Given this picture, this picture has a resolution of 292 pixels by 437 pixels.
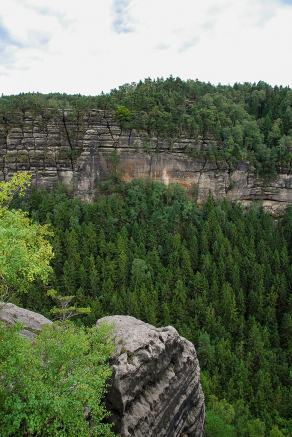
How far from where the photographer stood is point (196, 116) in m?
93.2

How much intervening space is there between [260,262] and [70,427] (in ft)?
216

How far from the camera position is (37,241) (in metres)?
17.3

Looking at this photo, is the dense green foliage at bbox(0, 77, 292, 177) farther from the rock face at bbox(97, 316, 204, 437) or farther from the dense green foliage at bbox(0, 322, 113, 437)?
the dense green foliage at bbox(0, 322, 113, 437)

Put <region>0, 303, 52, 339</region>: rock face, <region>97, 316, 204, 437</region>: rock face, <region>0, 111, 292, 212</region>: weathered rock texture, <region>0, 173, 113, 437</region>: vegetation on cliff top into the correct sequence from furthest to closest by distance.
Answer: <region>0, 111, 292, 212</region>: weathered rock texture, <region>0, 303, 52, 339</region>: rock face, <region>97, 316, 204, 437</region>: rock face, <region>0, 173, 113, 437</region>: vegetation on cliff top

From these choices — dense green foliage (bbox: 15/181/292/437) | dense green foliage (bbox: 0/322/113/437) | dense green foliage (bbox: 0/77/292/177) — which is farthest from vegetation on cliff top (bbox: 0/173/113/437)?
dense green foliage (bbox: 0/77/292/177)


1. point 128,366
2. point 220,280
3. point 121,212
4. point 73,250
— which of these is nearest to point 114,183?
point 121,212

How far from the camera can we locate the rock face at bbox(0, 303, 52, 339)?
73.5 ft

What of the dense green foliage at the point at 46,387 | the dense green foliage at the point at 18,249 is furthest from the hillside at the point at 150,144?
the dense green foliage at the point at 46,387

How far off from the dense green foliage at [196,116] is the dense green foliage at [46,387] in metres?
76.7

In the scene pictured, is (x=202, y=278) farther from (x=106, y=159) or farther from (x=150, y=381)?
(x=150, y=381)

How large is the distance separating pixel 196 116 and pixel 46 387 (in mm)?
84633

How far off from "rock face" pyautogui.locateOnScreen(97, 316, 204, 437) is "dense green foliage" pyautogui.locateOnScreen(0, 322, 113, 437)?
3332 mm

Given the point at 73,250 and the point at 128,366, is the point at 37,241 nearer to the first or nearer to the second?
the point at 128,366

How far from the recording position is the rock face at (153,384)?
19.8 m
